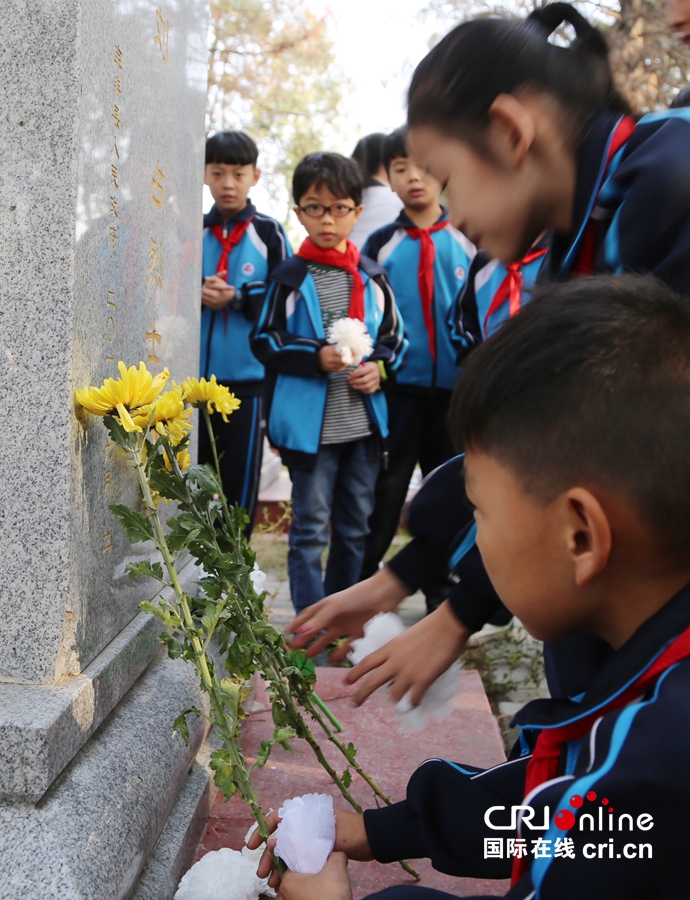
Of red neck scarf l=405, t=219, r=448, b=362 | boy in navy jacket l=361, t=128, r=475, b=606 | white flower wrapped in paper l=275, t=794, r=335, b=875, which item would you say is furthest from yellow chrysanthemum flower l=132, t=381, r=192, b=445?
red neck scarf l=405, t=219, r=448, b=362

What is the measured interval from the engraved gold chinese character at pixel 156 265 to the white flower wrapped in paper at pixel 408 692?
1.07 m

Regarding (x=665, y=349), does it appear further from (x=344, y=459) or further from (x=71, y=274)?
(x=344, y=459)

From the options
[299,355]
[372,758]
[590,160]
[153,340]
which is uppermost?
[590,160]

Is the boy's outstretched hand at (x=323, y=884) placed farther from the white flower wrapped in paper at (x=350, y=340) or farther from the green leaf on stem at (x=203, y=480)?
the white flower wrapped in paper at (x=350, y=340)

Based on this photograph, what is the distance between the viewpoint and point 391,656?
4.79ft

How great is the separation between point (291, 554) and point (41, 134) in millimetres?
2322

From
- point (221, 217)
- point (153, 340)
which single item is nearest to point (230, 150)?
point (221, 217)

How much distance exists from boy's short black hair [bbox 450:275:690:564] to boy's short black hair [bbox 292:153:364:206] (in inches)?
105

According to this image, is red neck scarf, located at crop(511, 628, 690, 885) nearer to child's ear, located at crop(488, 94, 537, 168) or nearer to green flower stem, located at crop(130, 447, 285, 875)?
green flower stem, located at crop(130, 447, 285, 875)

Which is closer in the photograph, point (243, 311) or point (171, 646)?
point (171, 646)

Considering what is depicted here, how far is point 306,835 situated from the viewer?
1.36m

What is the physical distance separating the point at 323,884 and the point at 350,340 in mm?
2410

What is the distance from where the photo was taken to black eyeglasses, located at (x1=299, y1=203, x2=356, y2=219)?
3654 mm

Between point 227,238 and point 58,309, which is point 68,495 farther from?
point 227,238
